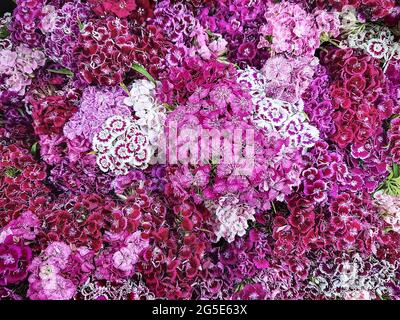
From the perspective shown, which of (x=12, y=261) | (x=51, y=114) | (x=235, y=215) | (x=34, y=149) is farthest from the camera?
(x=34, y=149)

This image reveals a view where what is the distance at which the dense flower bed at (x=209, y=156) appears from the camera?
163cm

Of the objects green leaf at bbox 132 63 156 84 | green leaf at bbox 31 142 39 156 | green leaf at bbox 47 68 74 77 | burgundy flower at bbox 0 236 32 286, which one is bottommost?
burgundy flower at bbox 0 236 32 286

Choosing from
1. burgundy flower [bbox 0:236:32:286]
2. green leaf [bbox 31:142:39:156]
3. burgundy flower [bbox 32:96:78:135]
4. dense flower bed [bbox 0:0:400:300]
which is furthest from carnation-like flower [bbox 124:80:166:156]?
burgundy flower [bbox 0:236:32:286]

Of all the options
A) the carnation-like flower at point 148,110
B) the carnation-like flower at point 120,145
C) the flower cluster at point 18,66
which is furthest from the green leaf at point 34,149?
the carnation-like flower at point 148,110

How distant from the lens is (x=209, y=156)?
1.61 metres

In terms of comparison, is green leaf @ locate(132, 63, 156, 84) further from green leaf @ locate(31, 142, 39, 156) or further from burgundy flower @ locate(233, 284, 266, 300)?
burgundy flower @ locate(233, 284, 266, 300)

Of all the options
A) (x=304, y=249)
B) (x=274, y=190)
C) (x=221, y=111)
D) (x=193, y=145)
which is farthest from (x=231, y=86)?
(x=304, y=249)

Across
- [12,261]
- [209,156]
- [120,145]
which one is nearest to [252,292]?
[209,156]

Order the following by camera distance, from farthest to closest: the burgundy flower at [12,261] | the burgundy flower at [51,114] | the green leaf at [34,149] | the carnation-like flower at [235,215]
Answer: the green leaf at [34,149]
the burgundy flower at [51,114]
the carnation-like flower at [235,215]
the burgundy flower at [12,261]

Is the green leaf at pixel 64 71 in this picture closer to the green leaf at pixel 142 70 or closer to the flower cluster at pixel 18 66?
the flower cluster at pixel 18 66

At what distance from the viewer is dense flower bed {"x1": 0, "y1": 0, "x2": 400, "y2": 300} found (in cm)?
163

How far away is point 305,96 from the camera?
1849 millimetres

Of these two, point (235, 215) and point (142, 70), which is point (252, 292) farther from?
point (142, 70)

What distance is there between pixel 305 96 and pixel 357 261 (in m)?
0.73
